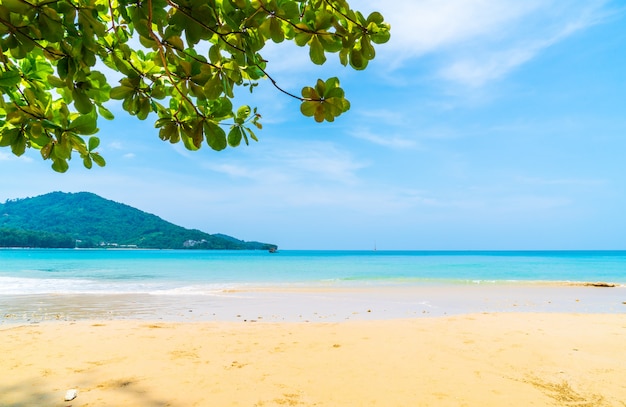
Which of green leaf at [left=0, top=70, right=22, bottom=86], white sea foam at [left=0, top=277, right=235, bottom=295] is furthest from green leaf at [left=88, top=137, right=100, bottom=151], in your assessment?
white sea foam at [left=0, top=277, right=235, bottom=295]

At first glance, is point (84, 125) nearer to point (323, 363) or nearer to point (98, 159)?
point (98, 159)

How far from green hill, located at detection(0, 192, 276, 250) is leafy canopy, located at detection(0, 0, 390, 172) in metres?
103

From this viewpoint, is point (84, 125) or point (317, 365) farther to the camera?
point (317, 365)

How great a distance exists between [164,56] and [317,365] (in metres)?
3.42

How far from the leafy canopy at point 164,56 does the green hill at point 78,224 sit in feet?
339

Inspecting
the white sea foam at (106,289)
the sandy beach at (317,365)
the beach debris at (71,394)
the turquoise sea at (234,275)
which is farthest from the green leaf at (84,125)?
the turquoise sea at (234,275)

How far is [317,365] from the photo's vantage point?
4.00m

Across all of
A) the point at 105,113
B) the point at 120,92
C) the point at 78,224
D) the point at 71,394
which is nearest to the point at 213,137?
the point at 120,92

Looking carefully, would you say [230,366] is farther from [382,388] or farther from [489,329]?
[489,329]

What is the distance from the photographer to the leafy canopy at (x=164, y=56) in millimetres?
1313

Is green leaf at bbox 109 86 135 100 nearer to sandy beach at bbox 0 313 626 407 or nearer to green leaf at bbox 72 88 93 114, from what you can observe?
green leaf at bbox 72 88 93 114

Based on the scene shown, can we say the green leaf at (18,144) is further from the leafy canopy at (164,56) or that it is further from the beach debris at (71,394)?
the beach debris at (71,394)

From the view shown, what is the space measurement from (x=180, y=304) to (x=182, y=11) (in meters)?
10.1

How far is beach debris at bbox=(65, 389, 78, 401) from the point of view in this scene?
10.2ft
